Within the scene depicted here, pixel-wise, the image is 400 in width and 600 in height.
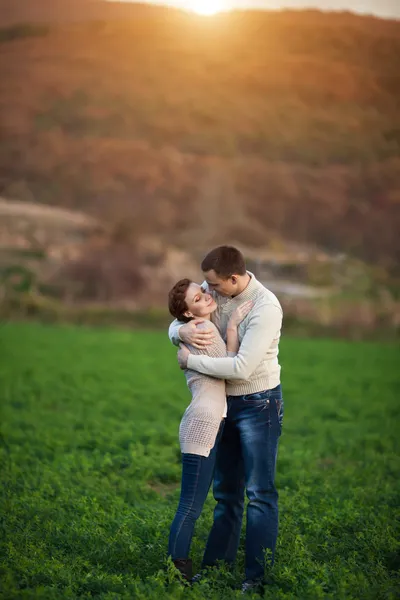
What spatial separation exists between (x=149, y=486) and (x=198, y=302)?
316 cm

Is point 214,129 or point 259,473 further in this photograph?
point 214,129

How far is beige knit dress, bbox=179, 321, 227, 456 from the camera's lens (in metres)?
4.94

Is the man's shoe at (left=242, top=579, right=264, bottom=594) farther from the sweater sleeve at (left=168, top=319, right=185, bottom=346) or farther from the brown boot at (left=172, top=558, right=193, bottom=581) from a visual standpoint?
the sweater sleeve at (left=168, top=319, right=185, bottom=346)

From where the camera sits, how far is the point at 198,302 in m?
4.98

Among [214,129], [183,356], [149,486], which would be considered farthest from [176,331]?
Result: [214,129]

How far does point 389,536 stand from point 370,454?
3.40 metres

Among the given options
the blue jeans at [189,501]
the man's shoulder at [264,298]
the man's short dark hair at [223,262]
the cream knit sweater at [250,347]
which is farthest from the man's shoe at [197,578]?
the man's short dark hair at [223,262]

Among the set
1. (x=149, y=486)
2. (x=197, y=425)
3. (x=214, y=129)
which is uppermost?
(x=214, y=129)

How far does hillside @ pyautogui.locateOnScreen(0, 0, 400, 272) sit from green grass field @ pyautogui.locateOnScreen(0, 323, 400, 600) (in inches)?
902

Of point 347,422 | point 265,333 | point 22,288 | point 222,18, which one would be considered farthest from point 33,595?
point 222,18

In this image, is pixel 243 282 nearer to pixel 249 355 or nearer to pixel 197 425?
pixel 249 355

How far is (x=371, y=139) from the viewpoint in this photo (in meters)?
39.3

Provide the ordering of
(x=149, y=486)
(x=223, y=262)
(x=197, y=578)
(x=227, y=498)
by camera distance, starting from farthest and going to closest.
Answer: (x=149, y=486) → (x=227, y=498) → (x=197, y=578) → (x=223, y=262)

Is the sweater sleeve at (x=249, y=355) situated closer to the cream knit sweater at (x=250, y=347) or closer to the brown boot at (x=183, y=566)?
the cream knit sweater at (x=250, y=347)
